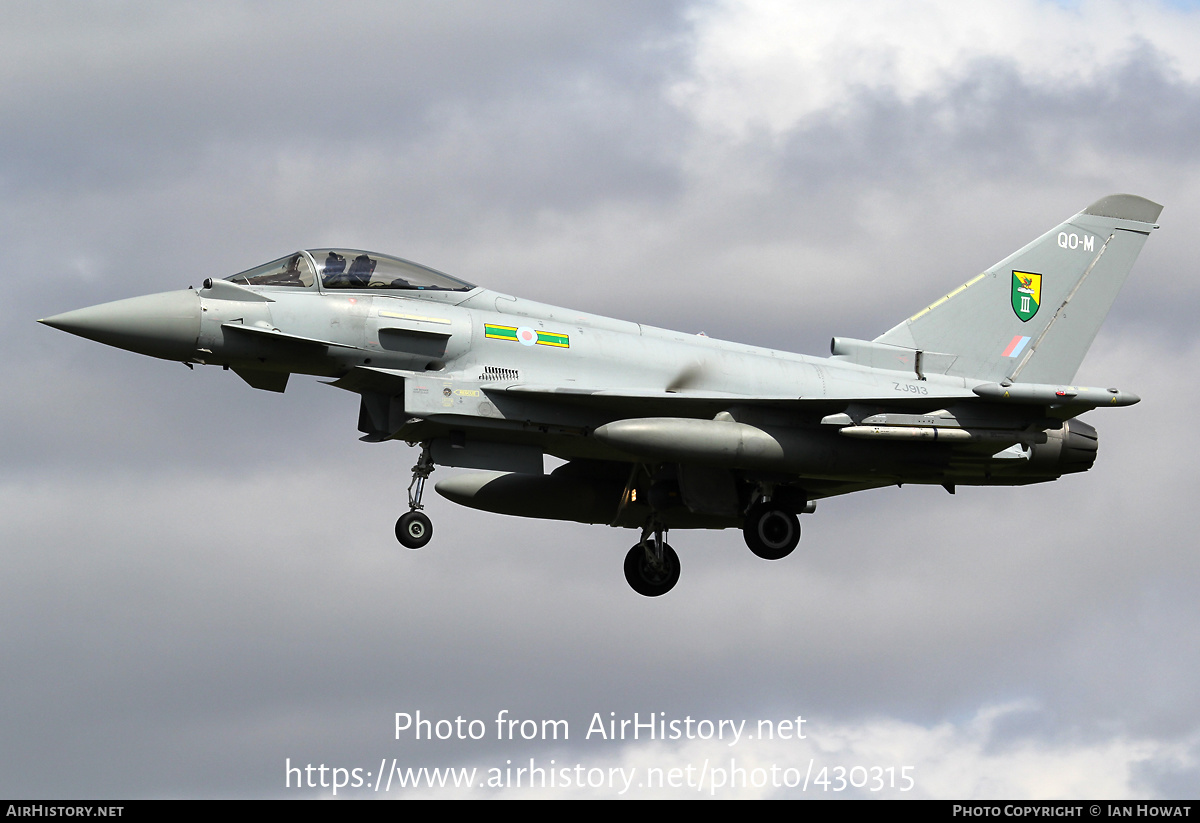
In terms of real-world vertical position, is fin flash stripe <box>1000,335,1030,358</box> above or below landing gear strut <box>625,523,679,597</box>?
above

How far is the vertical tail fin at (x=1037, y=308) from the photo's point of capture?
23.4 meters

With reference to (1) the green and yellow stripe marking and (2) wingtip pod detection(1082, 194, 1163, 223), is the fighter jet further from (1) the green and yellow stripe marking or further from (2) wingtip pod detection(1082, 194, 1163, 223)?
(2) wingtip pod detection(1082, 194, 1163, 223)

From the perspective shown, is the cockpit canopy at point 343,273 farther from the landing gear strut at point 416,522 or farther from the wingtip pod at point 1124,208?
the wingtip pod at point 1124,208

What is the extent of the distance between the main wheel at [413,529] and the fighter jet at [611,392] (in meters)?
0.02

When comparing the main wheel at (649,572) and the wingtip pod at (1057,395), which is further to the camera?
the main wheel at (649,572)

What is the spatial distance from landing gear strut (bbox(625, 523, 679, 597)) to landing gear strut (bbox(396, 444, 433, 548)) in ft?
16.8

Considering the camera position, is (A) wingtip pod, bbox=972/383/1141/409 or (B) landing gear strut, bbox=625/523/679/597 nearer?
(A) wingtip pod, bbox=972/383/1141/409

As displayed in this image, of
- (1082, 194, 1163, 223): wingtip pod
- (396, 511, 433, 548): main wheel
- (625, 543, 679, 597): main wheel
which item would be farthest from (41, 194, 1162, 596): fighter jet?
(1082, 194, 1163, 223): wingtip pod

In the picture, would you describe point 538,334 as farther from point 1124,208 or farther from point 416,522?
point 1124,208

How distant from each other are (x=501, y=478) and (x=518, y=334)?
3.55 meters

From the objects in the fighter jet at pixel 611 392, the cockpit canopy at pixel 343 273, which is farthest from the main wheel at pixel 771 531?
the cockpit canopy at pixel 343 273

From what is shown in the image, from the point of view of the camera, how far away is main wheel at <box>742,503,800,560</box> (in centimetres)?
2141

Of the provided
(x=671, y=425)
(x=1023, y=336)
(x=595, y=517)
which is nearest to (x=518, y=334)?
(x=671, y=425)
